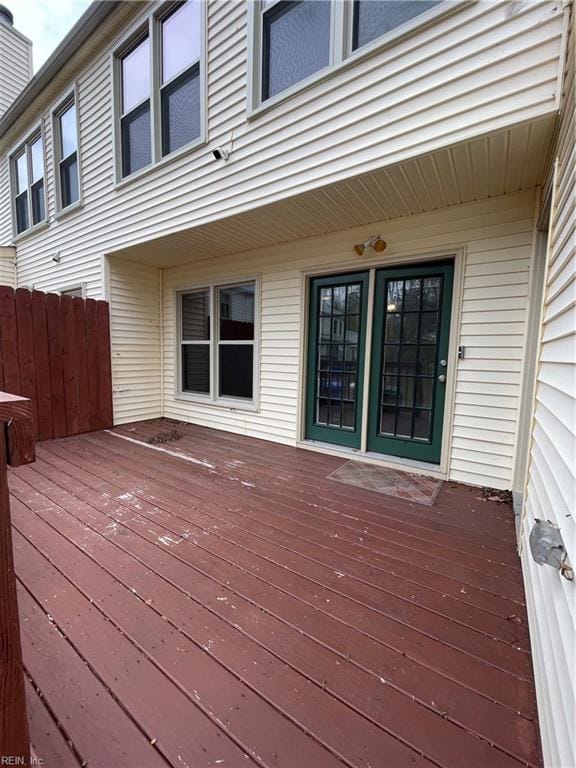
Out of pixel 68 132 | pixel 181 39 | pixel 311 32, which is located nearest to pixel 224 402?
pixel 311 32

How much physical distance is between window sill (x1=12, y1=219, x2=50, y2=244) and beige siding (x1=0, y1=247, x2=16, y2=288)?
294 millimetres

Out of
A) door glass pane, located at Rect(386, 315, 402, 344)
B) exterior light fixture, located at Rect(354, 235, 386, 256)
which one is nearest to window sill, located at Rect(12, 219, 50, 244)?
exterior light fixture, located at Rect(354, 235, 386, 256)

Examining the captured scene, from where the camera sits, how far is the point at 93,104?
15.2 feet

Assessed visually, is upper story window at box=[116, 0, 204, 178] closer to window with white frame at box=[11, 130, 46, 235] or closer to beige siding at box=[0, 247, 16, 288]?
window with white frame at box=[11, 130, 46, 235]

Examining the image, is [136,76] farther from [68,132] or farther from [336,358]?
[336,358]

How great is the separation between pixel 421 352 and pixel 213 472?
228cm

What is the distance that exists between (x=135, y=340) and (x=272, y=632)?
15.2ft

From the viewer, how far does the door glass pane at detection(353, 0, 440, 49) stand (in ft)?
7.27

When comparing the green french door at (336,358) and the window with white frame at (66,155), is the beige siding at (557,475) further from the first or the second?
the window with white frame at (66,155)

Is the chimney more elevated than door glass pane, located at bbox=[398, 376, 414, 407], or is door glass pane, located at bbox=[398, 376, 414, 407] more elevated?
the chimney

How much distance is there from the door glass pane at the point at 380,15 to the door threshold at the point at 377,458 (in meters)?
3.36

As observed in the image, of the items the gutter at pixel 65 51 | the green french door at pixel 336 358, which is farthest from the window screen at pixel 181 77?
the green french door at pixel 336 358

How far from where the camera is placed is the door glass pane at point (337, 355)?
11.9 feet

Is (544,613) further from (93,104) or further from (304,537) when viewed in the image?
(93,104)
